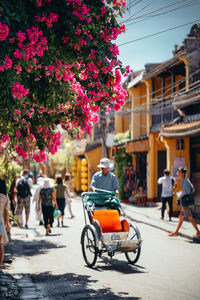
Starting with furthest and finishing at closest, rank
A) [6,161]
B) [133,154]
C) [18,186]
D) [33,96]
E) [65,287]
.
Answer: [133,154] < [18,186] < [6,161] < [65,287] < [33,96]

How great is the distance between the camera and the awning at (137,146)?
26702mm

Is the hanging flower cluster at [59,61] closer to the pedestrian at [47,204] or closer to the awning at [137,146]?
the pedestrian at [47,204]

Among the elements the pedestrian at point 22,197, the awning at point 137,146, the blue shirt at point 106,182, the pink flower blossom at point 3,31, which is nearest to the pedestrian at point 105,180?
the blue shirt at point 106,182

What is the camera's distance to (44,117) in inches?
301

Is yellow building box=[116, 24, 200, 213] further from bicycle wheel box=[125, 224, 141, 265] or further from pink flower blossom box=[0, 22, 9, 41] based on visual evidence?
pink flower blossom box=[0, 22, 9, 41]

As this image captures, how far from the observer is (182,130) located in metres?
17.9

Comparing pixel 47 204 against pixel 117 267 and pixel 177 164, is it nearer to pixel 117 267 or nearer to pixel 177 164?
pixel 117 267

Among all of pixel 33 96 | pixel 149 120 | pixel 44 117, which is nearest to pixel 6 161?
pixel 44 117

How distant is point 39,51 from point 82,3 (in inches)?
35.8

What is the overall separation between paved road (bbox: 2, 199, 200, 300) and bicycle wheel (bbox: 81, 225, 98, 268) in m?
0.18

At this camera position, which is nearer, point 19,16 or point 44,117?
point 19,16

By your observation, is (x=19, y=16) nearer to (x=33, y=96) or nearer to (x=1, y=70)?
(x=1, y=70)

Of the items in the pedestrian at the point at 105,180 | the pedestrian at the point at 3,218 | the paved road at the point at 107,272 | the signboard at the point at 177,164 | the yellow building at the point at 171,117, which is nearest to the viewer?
the paved road at the point at 107,272

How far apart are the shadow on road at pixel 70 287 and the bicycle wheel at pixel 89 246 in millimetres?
632
